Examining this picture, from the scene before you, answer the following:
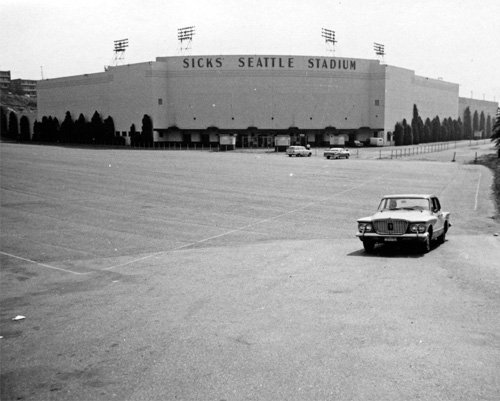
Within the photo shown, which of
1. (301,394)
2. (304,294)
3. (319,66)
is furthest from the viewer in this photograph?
(319,66)

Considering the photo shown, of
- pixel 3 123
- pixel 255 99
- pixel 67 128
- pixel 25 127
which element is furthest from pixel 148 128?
pixel 3 123

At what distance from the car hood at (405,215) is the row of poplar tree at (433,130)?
89030 millimetres

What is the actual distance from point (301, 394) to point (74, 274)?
1004 cm

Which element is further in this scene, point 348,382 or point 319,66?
point 319,66

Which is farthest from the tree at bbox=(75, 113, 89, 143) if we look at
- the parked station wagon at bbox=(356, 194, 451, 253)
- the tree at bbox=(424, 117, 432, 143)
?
the parked station wagon at bbox=(356, 194, 451, 253)

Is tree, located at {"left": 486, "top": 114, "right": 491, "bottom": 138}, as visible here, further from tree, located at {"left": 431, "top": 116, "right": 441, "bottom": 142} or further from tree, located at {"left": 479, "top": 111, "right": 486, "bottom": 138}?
tree, located at {"left": 431, "top": 116, "right": 441, "bottom": 142}

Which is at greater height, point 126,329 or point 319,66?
point 319,66

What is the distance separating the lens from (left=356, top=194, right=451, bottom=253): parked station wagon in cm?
1517

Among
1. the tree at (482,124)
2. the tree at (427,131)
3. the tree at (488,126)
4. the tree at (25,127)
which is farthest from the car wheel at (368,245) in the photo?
the tree at (488,126)

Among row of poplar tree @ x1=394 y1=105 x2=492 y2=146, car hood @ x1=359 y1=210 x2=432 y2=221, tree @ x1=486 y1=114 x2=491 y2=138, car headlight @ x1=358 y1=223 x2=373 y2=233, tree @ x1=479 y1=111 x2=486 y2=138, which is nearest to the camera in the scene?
car hood @ x1=359 y1=210 x2=432 y2=221

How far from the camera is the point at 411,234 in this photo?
1513 cm

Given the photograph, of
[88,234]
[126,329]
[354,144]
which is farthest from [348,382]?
[354,144]

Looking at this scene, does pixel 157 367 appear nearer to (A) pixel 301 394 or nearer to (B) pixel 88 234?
(A) pixel 301 394

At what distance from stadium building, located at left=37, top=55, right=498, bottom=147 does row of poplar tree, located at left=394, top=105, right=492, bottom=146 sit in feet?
12.7
